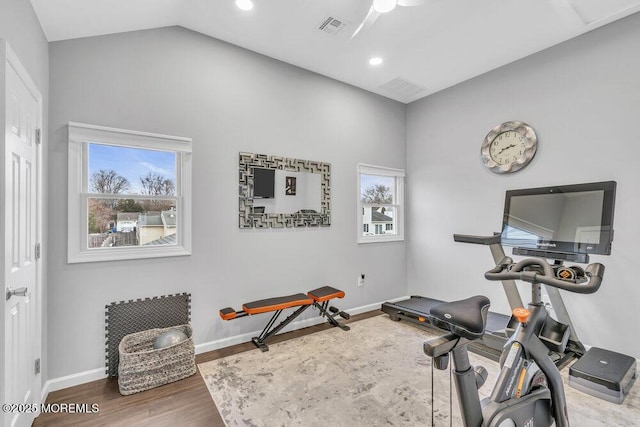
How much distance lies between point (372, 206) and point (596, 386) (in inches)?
114

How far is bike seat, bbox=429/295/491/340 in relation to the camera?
1.33 m

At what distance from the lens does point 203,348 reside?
9.74ft

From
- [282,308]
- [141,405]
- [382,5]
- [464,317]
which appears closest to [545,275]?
[464,317]

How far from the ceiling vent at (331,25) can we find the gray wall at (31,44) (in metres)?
2.16

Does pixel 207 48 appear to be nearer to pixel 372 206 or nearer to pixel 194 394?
pixel 372 206

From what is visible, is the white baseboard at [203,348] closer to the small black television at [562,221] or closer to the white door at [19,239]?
the white door at [19,239]

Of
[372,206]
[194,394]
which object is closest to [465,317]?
[194,394]

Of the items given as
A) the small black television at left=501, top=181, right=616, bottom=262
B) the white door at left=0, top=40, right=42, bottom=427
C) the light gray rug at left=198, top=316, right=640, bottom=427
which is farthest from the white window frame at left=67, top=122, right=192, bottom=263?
the small black television at left=501, top=181, right=616, bottom=262

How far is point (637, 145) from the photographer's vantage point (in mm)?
2680

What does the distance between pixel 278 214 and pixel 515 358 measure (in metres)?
2.55

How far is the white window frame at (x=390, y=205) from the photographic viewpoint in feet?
13.8

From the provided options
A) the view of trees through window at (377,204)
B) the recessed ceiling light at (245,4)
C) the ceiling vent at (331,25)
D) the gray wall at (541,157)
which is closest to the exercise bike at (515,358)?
the gray wall at (541,157)

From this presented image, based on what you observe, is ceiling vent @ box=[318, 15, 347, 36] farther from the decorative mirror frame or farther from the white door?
the white door

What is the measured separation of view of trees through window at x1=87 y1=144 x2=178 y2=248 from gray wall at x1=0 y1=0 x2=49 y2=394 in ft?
1.16
